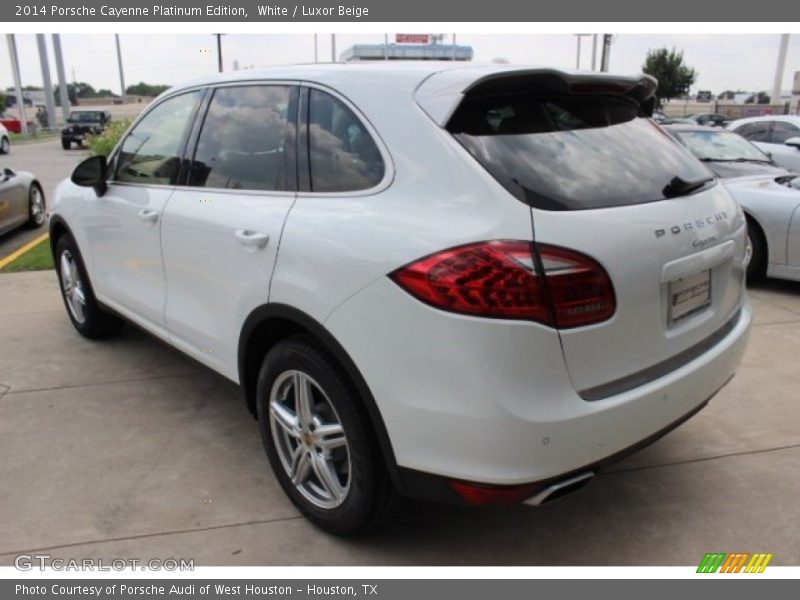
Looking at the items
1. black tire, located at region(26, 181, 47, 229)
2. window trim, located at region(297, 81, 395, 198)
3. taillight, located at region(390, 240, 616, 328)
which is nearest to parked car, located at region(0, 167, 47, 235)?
black tire, located at region(26, 181, 47, 229)

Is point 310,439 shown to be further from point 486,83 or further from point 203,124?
point 203,124

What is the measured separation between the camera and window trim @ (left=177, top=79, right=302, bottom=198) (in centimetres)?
282

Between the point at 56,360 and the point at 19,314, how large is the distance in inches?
57.8

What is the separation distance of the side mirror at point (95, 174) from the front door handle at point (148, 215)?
68 cm

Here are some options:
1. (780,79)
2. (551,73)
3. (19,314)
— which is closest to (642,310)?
(551,73)

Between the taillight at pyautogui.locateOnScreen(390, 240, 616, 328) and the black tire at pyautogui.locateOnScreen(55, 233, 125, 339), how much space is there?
3401mm

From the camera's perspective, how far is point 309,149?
277cm

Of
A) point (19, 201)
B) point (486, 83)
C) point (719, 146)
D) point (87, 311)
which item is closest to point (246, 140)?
point (486, 83)

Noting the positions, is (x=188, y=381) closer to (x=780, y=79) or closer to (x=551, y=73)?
(x=551, y=73)

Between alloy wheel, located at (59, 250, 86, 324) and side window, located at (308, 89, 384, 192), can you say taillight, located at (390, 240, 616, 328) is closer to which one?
side window, located at (308, 89, 384, 192)

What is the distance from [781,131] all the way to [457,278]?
1170 cm

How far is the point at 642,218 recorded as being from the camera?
2.32 metres

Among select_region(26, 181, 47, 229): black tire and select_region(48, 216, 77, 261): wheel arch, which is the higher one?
select_region(48, 216, 77, 261): wheel arch

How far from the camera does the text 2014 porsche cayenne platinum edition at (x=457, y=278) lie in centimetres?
209
